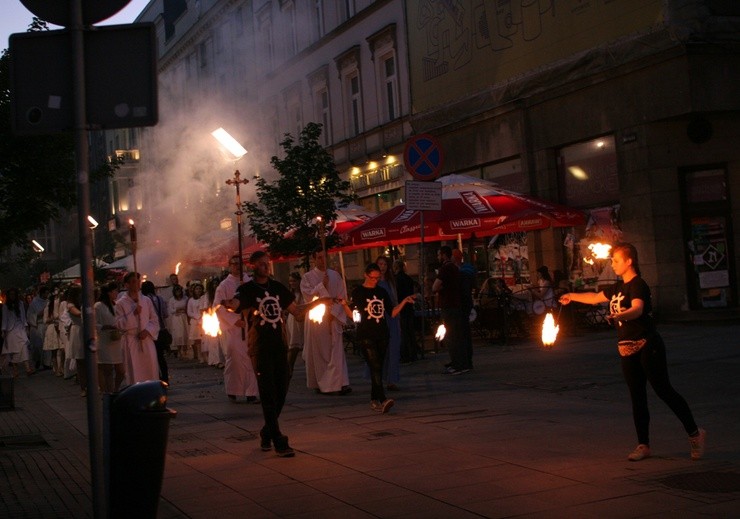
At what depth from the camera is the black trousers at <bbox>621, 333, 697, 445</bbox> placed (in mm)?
7949

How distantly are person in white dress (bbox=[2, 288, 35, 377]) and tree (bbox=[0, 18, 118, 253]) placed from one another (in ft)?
24.6

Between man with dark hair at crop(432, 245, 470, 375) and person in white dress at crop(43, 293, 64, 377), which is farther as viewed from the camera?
person in white dress at crop(43, 293, 64, 377)

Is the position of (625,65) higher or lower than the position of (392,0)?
lower

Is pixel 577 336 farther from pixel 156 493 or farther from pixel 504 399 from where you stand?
pixel 156 493

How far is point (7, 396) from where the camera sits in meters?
14.7

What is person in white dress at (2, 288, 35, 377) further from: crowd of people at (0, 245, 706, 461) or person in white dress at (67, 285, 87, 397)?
person in white dress at (67, 285, 87, 397)

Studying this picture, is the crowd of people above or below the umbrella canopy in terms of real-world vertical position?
below

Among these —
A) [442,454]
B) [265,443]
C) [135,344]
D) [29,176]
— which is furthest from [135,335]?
[442,454]

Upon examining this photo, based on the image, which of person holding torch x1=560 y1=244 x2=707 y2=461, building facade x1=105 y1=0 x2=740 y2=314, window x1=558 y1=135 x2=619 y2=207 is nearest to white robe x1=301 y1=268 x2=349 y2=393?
person holding torch x1=560 y1=244 x2=707 y2=461

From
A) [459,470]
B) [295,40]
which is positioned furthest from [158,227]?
[459,470]

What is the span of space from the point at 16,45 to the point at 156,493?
231 cm

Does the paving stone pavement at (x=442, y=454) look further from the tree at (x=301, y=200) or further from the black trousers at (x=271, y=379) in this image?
the tree at (x=301, y=200)

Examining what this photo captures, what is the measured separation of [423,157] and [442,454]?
767cm

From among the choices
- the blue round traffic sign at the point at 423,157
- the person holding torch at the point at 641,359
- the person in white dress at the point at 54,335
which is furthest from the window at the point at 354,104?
the person holding torch at the point at 641,359
